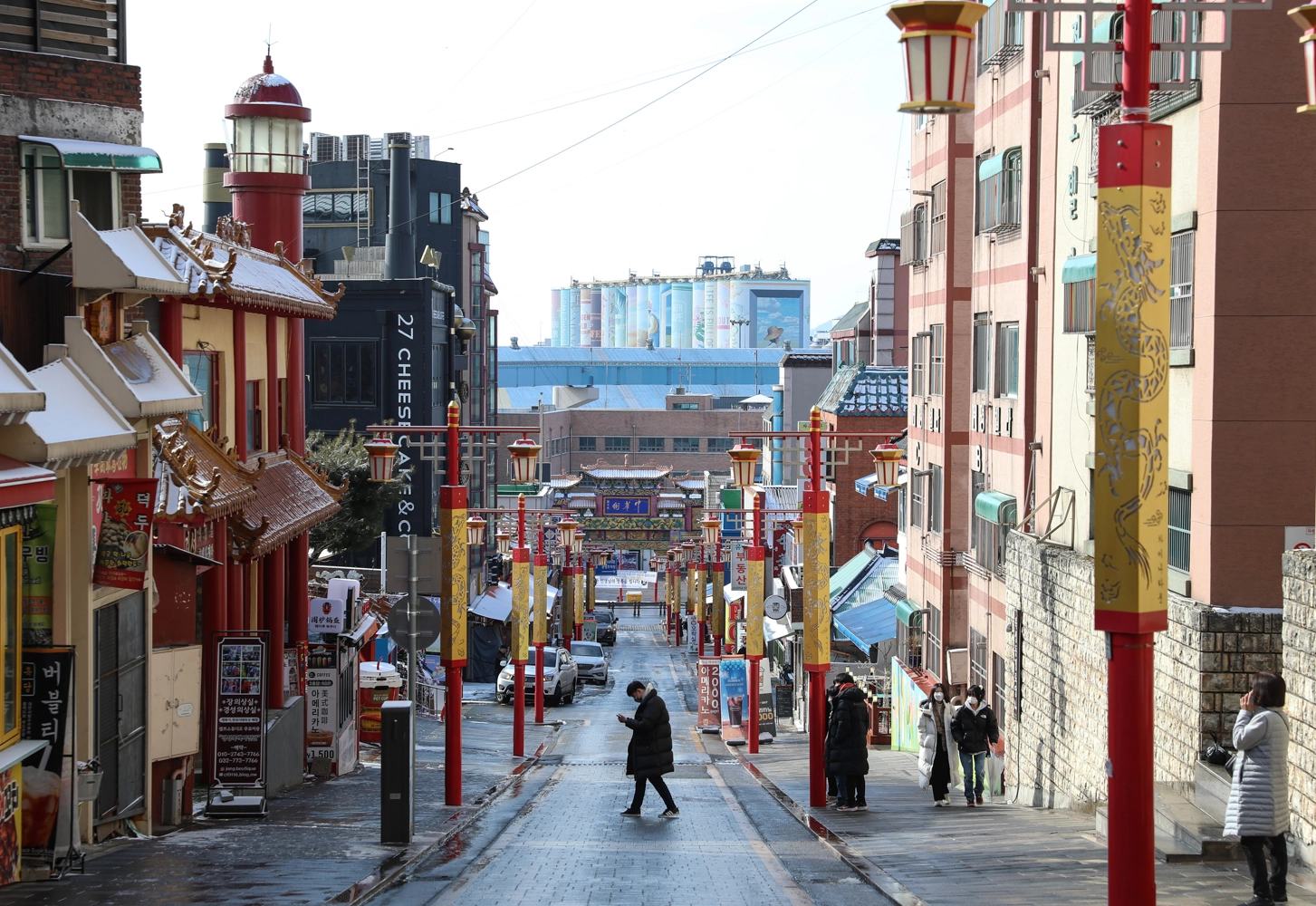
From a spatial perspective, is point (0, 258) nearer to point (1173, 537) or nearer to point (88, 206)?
point (88, 206)

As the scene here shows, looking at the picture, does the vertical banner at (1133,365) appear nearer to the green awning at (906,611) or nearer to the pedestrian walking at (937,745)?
the pedestrian walking at (937,745)

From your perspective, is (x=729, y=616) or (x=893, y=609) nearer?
(x=893, y=609)

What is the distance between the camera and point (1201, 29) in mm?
13688

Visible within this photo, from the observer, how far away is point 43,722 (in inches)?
436

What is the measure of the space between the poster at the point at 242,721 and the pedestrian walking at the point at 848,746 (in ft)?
21.6

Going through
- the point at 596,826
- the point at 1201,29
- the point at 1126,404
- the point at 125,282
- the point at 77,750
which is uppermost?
the point at 1201,29

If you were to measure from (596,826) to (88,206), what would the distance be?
344 inches

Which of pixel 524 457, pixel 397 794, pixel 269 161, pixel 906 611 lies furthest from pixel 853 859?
pixel 906 611

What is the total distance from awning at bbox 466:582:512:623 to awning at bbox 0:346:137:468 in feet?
126

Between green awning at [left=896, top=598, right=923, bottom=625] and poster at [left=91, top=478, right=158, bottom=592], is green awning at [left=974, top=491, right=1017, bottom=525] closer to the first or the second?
green awning at [left=896, top=598, right=923, bottom=625]

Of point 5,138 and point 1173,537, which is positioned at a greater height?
point 5,138

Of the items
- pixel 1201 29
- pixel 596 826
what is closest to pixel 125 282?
pixel 596 826

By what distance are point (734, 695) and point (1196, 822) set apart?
2092cm

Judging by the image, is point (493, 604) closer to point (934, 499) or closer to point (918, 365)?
point (918, 365)
